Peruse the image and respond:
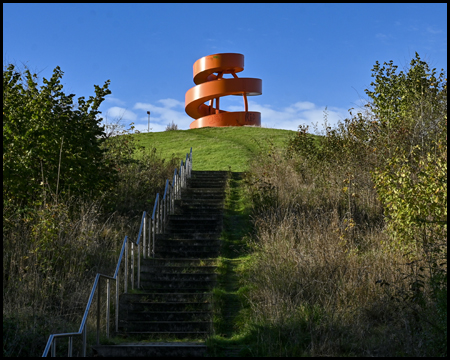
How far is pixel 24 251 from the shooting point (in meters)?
9.46

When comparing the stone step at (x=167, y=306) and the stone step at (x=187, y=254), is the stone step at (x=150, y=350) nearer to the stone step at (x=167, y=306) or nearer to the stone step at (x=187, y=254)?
the stone step at (x=167, y=306)

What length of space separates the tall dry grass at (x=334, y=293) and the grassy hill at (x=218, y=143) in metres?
9.32

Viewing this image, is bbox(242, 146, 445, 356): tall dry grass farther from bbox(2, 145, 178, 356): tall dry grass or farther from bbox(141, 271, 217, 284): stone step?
bbox(2, 145, 178, 356): tall dry grass

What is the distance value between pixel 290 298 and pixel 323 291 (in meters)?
0.55

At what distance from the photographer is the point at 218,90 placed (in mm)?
31344

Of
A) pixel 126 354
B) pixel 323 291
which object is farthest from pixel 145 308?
pixel 323 291

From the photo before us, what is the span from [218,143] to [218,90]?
587 cm

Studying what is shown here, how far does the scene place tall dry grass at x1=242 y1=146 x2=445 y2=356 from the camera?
21.3 ft

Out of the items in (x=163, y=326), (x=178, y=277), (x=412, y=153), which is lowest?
(x=163, y=326)

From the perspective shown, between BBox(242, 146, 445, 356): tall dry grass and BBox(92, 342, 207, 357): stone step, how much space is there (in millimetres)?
821

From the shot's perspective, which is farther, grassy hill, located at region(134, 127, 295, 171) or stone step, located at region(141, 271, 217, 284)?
grassy hill, located at region(134, 127, 295, 171)

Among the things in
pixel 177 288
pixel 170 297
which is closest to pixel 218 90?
pixel 177 288

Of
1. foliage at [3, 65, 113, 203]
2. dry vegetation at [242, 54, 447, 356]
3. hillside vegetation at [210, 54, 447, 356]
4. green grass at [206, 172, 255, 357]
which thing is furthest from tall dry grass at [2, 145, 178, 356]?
dry vegetation at [242, 54, 447, 356]

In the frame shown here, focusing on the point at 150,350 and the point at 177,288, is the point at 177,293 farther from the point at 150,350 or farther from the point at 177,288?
the point at 150,350
